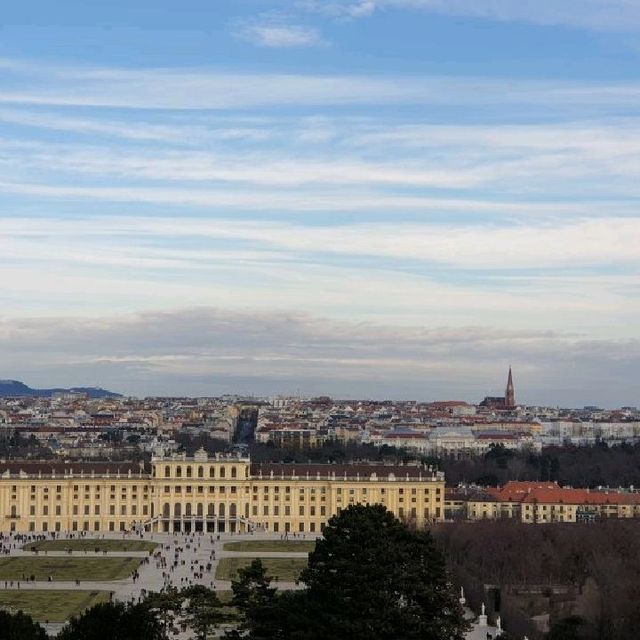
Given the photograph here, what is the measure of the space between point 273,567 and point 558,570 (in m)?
11.5

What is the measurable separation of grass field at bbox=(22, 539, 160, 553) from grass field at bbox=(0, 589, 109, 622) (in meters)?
17.4

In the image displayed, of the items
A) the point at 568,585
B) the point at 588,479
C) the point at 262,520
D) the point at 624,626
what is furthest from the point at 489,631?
the point at 588,479

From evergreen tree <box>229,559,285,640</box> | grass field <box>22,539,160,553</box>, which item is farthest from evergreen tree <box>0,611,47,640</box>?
grass field <box>22,539,160,553</box>

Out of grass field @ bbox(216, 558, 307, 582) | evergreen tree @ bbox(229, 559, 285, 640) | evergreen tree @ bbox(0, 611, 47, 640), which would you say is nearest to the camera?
evergreen tree @ bbox(0, 611, 47, 640)

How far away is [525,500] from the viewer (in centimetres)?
8594

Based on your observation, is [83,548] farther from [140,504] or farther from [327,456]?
[327,456]

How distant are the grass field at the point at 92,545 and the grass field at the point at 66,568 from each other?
15.2 ft

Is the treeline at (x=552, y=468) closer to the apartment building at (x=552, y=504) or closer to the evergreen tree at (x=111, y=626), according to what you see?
the apartment building at (x=552, y=504)

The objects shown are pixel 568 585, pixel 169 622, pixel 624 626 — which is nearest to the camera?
pixel 169 622

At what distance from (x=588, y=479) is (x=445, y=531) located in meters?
46.2

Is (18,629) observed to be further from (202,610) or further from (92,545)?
(92,545)

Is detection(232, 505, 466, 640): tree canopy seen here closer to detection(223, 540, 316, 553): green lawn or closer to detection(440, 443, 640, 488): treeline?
detection(223, 540, 316, 553): green lawn

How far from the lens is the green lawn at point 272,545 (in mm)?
69500

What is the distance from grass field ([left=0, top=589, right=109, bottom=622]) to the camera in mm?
45531
